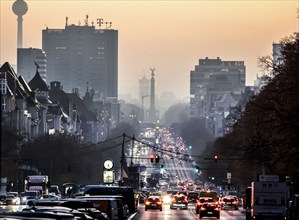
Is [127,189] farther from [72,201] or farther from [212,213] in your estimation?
[72,201]

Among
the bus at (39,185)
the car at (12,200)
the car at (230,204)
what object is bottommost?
the car at (230,204)

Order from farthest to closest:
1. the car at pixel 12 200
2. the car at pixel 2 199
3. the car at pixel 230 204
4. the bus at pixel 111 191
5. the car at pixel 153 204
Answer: the car at pixel 230 204
the car at pixel 2 199
the car at pixel 153 204
the car at pixel 12 200
the bus at pixel 111 191

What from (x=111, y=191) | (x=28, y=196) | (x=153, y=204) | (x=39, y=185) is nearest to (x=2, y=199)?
(x=28, y=196)

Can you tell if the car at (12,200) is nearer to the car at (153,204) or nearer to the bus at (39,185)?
the car at (153,204)

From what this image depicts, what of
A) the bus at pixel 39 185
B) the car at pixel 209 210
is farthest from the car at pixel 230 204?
the car at pixel 209 210

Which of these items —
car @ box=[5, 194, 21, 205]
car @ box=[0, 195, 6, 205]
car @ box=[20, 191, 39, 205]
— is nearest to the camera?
car @ box=[5, 194, 21, 205]

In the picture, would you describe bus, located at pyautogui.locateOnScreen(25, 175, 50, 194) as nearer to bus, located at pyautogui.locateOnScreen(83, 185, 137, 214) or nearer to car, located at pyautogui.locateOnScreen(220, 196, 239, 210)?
car, located at pyautogui.locateOnScreen(220, 196, 239, 210)

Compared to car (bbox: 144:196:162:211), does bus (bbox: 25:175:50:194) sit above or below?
above

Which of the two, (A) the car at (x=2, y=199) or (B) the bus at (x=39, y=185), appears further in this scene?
(B) the bus at (x=39, y=185)

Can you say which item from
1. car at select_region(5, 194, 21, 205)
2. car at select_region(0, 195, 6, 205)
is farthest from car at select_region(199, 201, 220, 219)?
car at select_region(0, 195, 6, 205)

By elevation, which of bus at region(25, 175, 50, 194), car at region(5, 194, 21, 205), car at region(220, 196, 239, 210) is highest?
bus at region(25, 175, 50, 194)

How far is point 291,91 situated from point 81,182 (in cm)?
10728

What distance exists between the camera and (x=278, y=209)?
82.5m

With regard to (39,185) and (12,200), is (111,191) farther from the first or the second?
(39,185)
